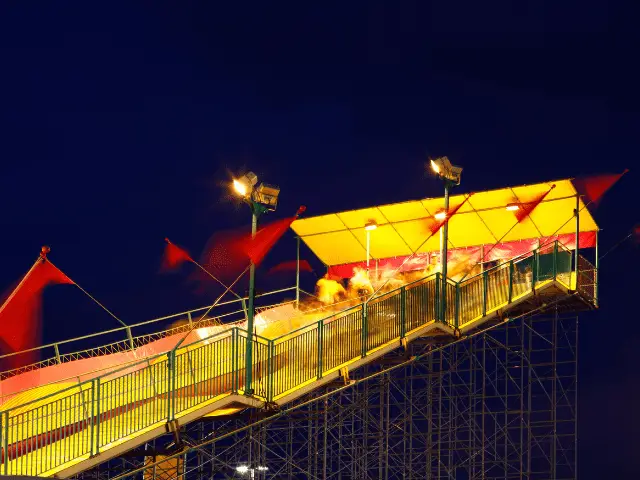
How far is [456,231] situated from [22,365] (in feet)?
34.1

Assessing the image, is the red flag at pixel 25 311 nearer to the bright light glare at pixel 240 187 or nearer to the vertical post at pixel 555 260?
the bright light glare at pixel 240 187

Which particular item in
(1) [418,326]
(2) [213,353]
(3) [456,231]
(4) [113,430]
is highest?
(3) [456,231]

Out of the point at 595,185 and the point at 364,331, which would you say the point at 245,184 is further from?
the point at 595,185

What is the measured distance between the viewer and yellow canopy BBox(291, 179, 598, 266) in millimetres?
27875

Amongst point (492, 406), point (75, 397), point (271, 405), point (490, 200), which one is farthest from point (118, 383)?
point (492, 406)

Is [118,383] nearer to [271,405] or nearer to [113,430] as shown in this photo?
[113,430]

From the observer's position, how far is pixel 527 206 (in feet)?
90.7

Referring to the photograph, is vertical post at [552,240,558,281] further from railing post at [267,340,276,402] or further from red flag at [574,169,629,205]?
railing post at [267,340,276,402]

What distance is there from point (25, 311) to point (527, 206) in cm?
1108

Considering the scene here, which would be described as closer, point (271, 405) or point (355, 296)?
point (271, 405)

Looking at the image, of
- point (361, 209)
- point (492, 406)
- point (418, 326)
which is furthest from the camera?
point (492, 406)

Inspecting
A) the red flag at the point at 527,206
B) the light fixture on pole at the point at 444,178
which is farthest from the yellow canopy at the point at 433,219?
the light fixture on pole at the point at 444,178

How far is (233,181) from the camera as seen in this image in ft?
69.6

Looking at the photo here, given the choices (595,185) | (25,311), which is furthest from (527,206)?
(25,311)
